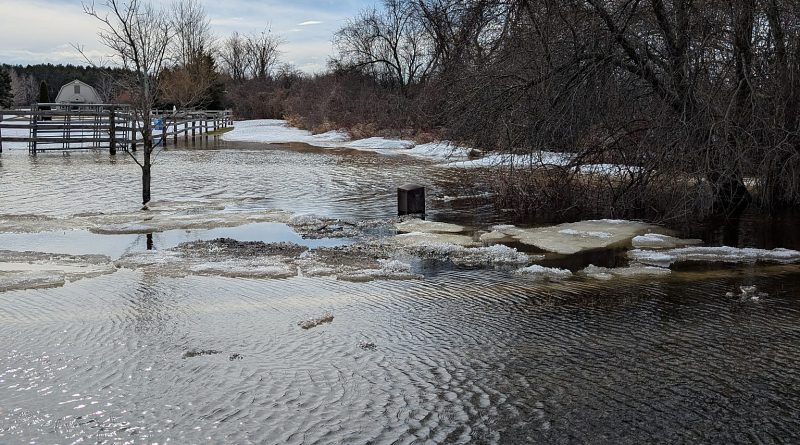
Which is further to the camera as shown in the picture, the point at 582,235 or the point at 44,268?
the point at 582,235

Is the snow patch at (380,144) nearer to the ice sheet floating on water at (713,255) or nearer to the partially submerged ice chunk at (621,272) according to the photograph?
the ice sheet floating on water at (713,255)

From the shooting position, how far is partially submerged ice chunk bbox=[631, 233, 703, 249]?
11945 mm

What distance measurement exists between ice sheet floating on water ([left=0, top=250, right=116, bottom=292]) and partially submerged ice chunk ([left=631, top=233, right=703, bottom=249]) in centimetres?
768

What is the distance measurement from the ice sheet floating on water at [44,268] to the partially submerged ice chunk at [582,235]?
624 cm

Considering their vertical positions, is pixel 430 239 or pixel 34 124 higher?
pixel 34 124

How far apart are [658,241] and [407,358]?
6899 mm

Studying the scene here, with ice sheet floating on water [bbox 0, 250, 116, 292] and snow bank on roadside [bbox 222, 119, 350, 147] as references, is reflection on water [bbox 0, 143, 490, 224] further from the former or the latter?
snow bank on roadside [bbox 222, 119, 350, 147]

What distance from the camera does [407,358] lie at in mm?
6719

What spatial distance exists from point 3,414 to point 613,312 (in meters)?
5.73

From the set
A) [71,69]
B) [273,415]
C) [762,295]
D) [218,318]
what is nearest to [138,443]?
[273,415]

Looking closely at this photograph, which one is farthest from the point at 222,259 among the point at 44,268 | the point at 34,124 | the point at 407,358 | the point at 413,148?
the point at 413,148

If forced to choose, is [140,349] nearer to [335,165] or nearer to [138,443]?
[138,443]

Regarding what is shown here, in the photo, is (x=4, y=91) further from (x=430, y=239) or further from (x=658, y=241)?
(x=658, y=241)

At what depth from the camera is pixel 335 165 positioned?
2716 cm
